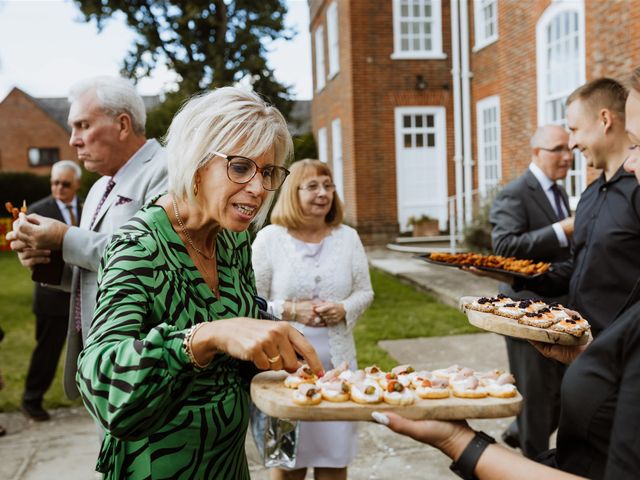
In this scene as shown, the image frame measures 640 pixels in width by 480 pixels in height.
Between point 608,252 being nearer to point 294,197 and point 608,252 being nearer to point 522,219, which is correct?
point 522,219

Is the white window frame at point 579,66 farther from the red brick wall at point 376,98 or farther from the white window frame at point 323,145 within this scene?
the white window frame at point 323,145

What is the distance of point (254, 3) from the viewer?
27172mm

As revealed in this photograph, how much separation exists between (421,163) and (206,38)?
45.6 ft

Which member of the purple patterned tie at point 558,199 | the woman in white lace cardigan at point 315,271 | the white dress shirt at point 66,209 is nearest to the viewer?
the woman in white lace cardigan at point 315,271

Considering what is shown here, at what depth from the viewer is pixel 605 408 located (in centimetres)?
147

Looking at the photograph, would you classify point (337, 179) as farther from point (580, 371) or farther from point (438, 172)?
point (580, 371)

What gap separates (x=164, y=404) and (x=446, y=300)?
→ 28.7ft

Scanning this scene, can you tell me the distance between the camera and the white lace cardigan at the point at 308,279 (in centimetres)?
379

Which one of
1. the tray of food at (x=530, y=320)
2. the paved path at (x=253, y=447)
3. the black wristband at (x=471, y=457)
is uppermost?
the tray of food at (x=530, y=320)

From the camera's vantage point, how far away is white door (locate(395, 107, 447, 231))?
17219 millimetres

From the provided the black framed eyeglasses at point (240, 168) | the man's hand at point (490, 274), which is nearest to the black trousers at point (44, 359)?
the man's hand at point (490, 274)

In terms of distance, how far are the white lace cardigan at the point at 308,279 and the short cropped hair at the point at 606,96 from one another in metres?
1.65

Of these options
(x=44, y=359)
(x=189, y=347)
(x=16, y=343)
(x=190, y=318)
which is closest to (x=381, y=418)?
(x=189, y=347)

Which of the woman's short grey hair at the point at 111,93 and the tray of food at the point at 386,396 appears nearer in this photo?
the tray of food at the point at 386,396
